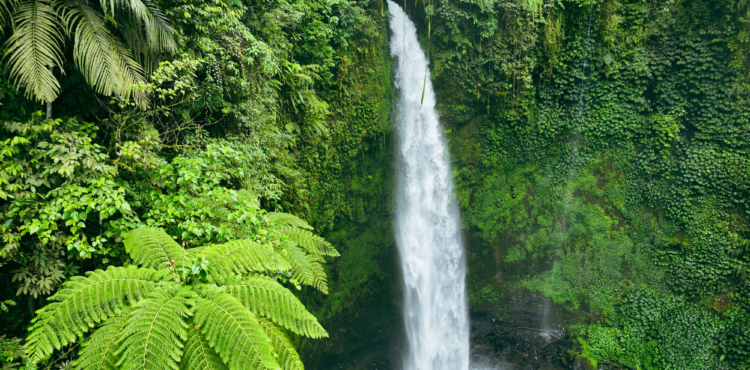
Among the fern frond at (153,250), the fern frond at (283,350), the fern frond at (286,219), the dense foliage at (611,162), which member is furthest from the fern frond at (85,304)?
the dense foliage at (611,162)

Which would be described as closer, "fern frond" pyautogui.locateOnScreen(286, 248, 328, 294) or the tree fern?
the tree fern

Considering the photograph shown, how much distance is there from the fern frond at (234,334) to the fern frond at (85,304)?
438mm

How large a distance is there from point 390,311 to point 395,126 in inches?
226

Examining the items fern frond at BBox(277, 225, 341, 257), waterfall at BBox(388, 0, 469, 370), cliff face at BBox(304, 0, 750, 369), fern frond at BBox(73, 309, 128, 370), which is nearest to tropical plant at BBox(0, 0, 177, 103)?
fern frond at BBox(73, 309, 128, 370)

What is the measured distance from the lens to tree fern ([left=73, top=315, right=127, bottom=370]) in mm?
1724

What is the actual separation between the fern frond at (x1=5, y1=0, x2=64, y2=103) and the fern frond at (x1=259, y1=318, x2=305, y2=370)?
2359mm

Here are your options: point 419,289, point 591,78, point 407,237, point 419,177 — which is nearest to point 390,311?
point 419,289

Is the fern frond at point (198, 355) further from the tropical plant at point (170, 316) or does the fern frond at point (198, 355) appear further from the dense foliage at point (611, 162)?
the dense foliage at point (611, 162)

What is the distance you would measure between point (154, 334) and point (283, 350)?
89 centimetres

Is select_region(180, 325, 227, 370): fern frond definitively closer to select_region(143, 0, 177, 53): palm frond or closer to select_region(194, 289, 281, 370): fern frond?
select_region(194, 289, 281, 370): fern frond

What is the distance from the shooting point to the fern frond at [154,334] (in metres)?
1.71

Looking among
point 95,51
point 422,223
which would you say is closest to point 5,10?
point 95,51

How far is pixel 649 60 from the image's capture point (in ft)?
30.7

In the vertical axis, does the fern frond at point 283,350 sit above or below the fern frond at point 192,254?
below
